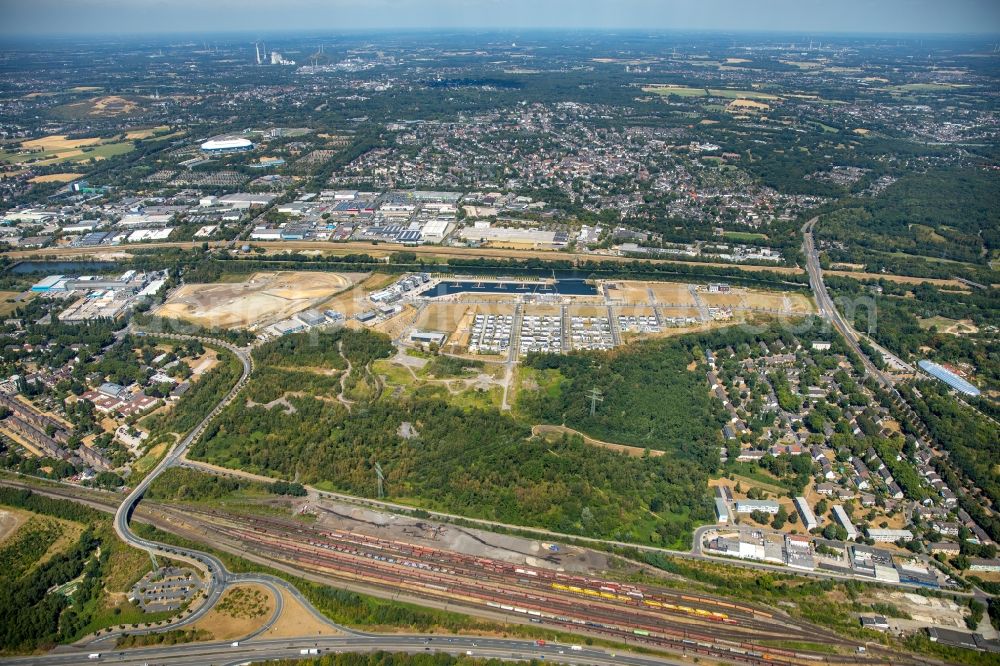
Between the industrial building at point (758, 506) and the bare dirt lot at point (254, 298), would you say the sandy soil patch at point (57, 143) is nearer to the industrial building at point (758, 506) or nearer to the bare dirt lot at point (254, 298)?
the bare dirt lot at point (254, 298)

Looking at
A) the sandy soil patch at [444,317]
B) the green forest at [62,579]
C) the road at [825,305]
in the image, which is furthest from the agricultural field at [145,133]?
the road at [825,305]

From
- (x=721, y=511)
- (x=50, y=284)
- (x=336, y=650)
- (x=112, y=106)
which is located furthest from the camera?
(x=112, y=106)

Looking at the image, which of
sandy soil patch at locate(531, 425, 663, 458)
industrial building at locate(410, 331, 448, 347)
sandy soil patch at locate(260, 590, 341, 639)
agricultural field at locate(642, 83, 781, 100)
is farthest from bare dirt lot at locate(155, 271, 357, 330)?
agricultural field at locate(642, 83, 781, 100)

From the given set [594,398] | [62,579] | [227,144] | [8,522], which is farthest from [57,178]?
[594,398]

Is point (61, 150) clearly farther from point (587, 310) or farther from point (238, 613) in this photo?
point (238, 613)

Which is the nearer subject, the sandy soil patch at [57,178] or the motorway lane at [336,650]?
the motorway lane at [336,650]
